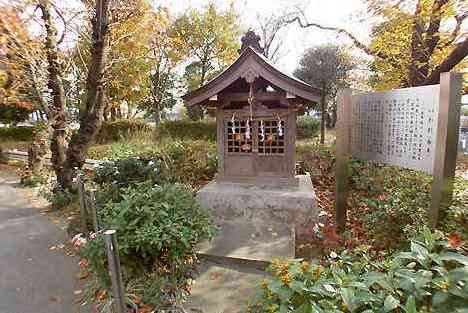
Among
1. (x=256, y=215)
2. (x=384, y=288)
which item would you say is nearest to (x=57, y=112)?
(x=256, y=215)

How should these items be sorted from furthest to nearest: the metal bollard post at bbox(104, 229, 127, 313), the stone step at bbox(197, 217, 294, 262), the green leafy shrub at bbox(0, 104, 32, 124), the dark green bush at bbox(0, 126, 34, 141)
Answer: the dark green bush at bbox(0, 126, 34, 141) → the green leafy shrub at bbox(0, 104, 32, 124) → the stone step at bbox(197, 217, 294, 262) → the metal bollard post at bbox(104, 229, 127, 313)

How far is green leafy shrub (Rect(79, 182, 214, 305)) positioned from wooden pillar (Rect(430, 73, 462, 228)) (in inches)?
114

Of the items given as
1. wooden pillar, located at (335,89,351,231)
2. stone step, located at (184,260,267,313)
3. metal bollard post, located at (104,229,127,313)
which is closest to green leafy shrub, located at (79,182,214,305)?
stone step, located at (184,260,267,313)

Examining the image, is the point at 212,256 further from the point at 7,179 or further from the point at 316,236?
the point at 7,179

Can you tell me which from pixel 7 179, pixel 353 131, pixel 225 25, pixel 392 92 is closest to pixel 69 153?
pixel 7 179

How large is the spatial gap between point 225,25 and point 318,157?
1365 centimetres

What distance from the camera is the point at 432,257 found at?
1.78 meters

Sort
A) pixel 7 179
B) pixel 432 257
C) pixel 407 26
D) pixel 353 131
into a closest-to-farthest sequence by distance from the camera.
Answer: pixel 432 257 → pixel 353 131 → pixel 407 26 → pixel 7 179

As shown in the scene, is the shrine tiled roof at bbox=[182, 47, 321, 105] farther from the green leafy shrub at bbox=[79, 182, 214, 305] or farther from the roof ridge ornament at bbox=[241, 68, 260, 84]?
the green leafy shrub at bbox=[79, 182, 214, 305]

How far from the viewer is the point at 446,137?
3039mm

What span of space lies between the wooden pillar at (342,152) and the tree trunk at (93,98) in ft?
18.6

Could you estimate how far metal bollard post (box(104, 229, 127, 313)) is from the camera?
2274 millimetres

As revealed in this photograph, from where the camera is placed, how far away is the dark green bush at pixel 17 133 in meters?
21.1

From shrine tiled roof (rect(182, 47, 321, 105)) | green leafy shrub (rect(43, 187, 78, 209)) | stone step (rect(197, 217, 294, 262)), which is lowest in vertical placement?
stone step (rect(197, 217, 294, 262))
